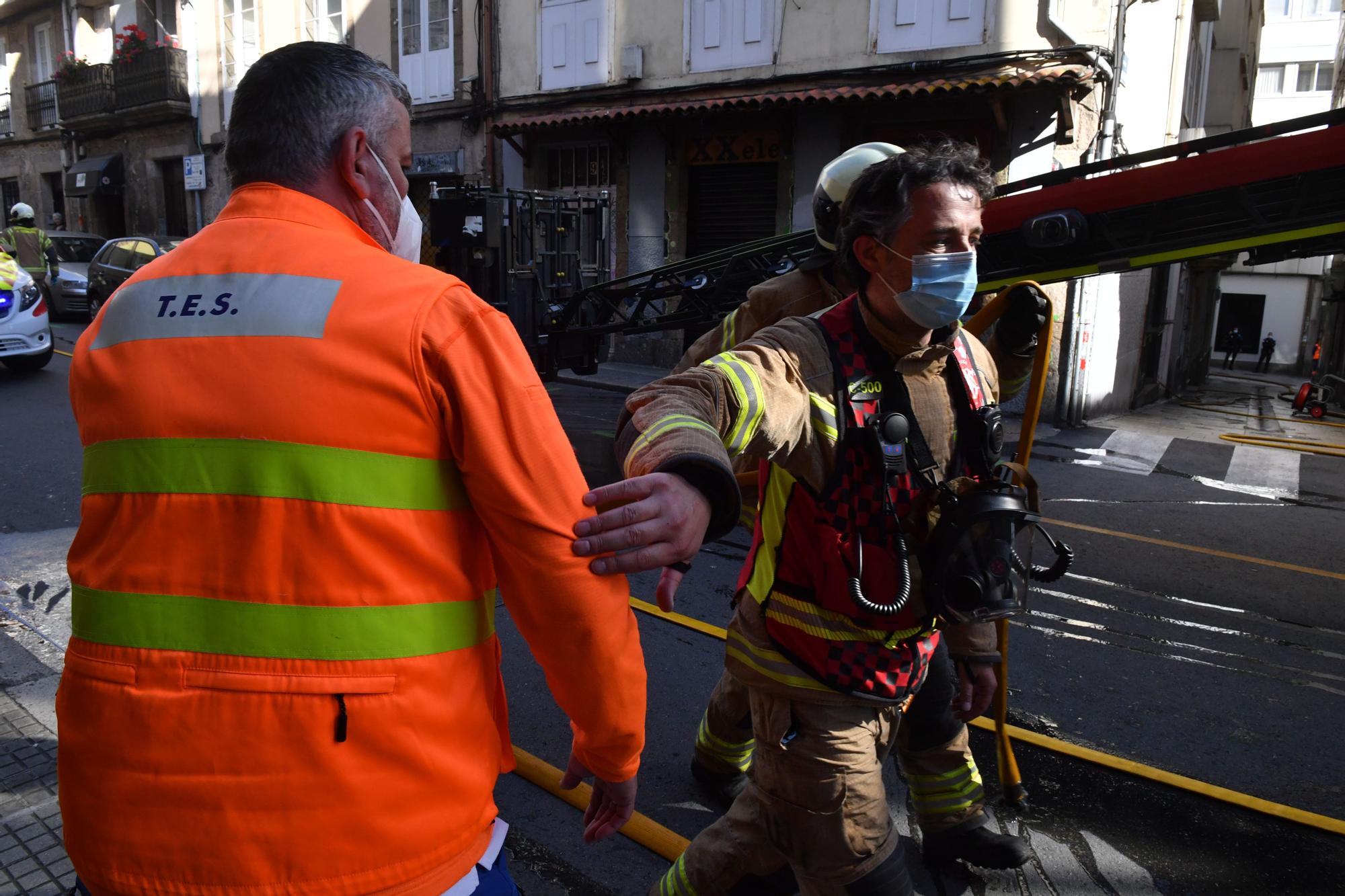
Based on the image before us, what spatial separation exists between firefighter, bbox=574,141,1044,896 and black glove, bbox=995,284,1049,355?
46 centimetres

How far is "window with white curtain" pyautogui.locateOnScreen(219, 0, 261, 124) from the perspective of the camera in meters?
21.8

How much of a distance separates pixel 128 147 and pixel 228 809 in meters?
30.2

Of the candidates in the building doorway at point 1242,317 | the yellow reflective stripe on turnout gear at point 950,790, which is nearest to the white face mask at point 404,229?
the yellow reflective stripe on turnout gear at point 950,790

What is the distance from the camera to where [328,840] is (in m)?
1.22

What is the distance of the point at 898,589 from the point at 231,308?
4.75ft

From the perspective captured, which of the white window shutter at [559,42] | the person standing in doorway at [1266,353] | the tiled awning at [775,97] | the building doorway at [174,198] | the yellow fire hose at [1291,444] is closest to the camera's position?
the tiled awning at [775,97]

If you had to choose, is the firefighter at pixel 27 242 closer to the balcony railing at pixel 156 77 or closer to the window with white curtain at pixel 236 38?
the window with white curtain at pixel 236 38

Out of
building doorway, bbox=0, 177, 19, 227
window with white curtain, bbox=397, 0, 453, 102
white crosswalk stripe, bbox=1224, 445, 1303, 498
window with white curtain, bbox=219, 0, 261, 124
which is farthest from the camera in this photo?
building doorway, bbox=0, 177, 19, 227

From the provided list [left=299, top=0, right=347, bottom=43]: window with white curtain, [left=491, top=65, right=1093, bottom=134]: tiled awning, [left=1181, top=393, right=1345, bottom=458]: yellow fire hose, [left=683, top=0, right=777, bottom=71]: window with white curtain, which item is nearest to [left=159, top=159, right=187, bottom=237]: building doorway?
[left=299, top=0, right=347, bottom=43]: window with white curtain

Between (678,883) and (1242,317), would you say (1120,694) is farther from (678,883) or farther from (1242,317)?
(1242,317)

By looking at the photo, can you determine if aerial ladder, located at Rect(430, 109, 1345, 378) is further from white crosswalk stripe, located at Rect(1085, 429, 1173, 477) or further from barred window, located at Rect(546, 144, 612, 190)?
barred window, located at Rect(546, 144, 612, 190)

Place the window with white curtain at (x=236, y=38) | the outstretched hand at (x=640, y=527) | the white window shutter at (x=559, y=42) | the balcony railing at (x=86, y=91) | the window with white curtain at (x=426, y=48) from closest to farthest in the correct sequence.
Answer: the outstretched hand at (x=640, y=527), the white window shutter at (x=559, y=42), the window with white curtain at (x=426, y=48), the window with white curtain at (x=236, y=38), the balcony railing at (x=86, y=91)

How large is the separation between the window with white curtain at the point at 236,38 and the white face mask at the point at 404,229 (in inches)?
919

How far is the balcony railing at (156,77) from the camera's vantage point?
23.3m
